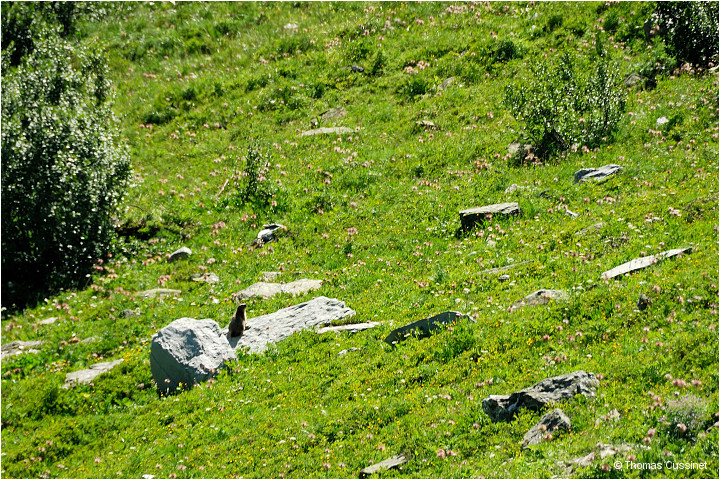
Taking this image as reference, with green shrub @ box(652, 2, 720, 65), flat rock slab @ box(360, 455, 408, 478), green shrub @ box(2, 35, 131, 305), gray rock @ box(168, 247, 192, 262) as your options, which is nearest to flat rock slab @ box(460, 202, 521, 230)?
gray rock @ box(168, 247, 192, 262)

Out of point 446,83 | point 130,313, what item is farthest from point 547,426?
point 446,83

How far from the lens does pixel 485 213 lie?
1930 centimetres

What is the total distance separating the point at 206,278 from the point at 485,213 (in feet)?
32.5

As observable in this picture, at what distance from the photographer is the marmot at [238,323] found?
15.2 metres

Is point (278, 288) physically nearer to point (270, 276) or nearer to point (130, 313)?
point (270, 276)

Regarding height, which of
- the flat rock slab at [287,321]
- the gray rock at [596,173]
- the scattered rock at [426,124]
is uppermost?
the scattered rock at [426,124]

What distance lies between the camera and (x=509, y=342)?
40.3 ft

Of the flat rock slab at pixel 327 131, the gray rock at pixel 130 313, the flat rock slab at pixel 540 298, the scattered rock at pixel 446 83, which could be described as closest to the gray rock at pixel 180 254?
the gray rock at pixel 130 313

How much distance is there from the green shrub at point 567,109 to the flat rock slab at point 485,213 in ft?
15.3

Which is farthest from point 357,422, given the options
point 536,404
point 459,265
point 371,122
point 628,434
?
point 371,122

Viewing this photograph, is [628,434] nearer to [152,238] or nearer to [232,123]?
[152,238]

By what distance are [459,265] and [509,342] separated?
16.3 ft

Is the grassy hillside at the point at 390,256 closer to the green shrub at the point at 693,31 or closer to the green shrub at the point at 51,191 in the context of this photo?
the green shrub at the point at 693,31

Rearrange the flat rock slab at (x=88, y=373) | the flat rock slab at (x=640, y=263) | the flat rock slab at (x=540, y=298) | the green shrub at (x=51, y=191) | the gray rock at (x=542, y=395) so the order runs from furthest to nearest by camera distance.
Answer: the green shrub at (x=51, y=191)
the flat rock slab at (x=88, y=373)
the flat rock slab at (x=640, y=263)
the flat rock slab at (x=540, y=298)
the gray rock at (x=542, y=395)
